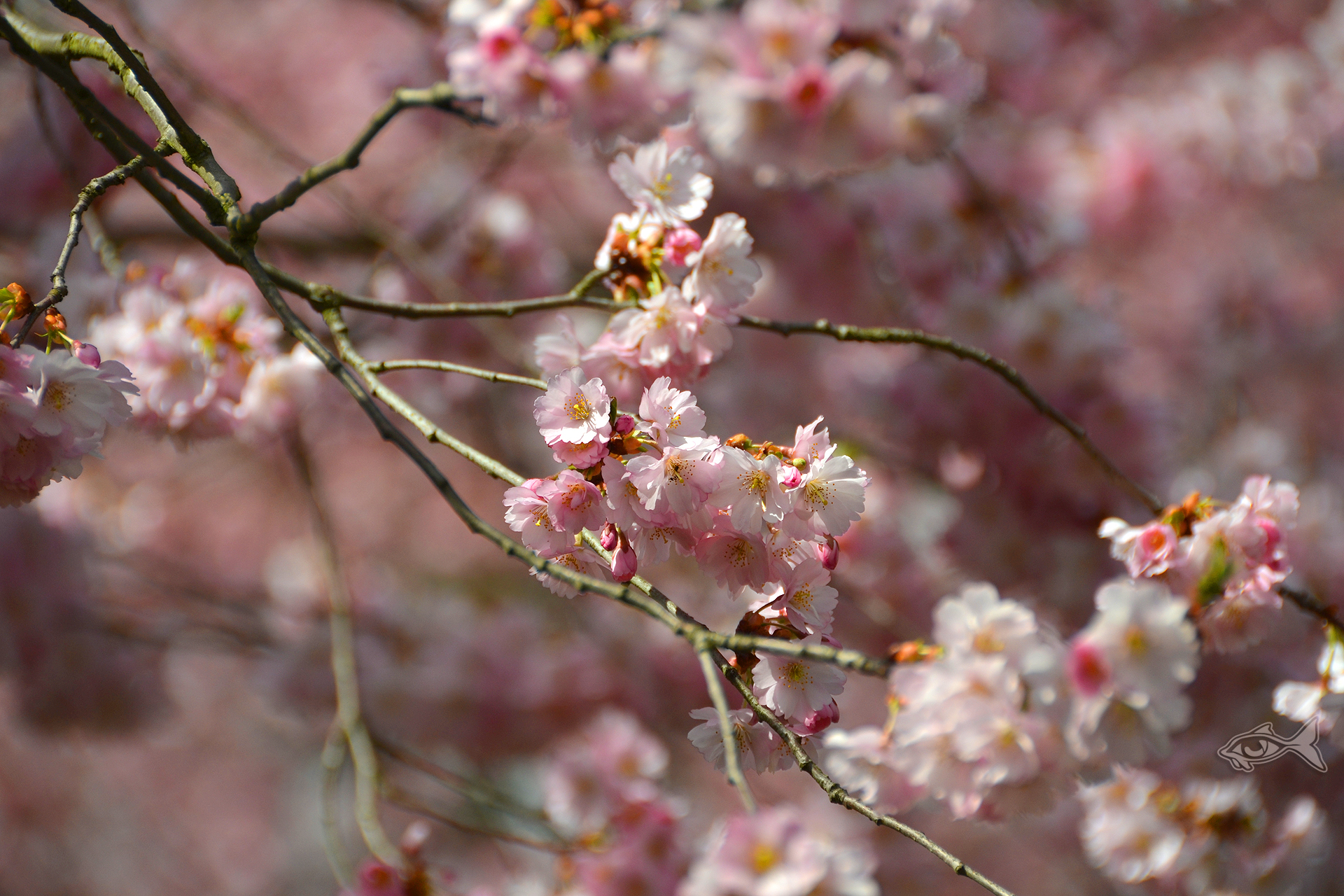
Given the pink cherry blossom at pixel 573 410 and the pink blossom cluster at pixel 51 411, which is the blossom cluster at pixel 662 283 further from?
the pink blossom cluster at pixel 51 411

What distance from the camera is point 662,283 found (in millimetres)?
1233

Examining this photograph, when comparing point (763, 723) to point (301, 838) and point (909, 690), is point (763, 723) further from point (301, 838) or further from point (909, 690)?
point (301, 838)

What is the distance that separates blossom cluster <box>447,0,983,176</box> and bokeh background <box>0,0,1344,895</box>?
0.21 feet

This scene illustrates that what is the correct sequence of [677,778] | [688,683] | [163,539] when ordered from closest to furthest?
[688,683] < [677,778] < [163,539]

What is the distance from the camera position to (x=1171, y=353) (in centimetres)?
464

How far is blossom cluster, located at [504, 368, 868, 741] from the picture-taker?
1.03 m

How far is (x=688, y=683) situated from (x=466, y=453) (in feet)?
8.31

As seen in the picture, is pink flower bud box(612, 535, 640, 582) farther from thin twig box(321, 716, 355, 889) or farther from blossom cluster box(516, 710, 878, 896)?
thin twig box(321, 716, 355, 889)

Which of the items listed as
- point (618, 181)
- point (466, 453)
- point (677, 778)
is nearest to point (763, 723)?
point (466, 453)

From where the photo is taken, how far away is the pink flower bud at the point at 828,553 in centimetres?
110

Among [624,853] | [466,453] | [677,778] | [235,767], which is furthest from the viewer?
[235,767]

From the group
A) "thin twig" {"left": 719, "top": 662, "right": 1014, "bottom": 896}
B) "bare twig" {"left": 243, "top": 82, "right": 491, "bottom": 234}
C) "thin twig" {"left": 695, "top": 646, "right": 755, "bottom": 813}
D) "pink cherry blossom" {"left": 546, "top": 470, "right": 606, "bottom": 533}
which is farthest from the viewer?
"bare twig" {"left": 243, "top": 82, "right": 491, "bottom": 234}

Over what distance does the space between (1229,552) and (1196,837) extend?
787mm

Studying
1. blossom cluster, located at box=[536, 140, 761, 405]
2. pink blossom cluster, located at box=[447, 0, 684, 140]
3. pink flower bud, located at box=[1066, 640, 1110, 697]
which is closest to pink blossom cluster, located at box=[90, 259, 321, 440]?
pink blossom cluster, located at box=[447, 0, 684, 140]
